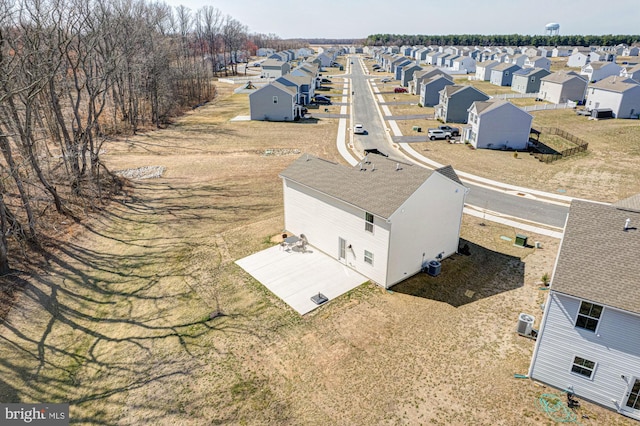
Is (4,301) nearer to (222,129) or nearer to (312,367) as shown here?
(312,367)

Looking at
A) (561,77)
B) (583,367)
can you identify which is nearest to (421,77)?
(561,77)

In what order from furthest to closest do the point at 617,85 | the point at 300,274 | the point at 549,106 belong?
1. the point at 549,106
2. the point at 617,85
3. the point at 300,274

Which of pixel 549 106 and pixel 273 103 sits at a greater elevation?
pixel 273 103

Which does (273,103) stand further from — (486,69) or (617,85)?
(486,69)

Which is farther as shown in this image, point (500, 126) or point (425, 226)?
point (500, 126)

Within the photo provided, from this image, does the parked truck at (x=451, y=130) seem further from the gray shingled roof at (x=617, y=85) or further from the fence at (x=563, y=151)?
the gray shingled roof at (x=617, y=85)

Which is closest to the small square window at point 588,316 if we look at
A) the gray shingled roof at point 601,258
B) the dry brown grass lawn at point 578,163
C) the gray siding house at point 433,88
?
the gray shingled roof at point 601,258

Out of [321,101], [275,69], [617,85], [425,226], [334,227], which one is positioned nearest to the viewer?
[425,226]

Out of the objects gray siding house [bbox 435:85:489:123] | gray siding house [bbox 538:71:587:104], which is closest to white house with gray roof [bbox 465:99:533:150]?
gray siding house [bbox 435:85:489:123]
